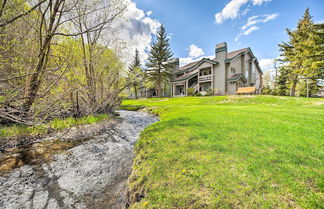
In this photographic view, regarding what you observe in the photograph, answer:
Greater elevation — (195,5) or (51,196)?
(195,5)

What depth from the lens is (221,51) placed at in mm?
23219

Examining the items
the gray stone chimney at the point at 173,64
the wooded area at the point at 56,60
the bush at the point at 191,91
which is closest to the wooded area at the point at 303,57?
the bush at the point at 191,91

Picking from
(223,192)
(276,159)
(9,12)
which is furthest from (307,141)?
(9,12)

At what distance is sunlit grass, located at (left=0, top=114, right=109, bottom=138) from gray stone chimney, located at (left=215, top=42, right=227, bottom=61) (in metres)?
22.6

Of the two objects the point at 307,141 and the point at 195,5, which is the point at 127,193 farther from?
the point at 195,5

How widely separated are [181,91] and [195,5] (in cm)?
1720

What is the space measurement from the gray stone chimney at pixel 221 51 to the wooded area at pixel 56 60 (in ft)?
64.1

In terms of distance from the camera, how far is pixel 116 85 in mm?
10336

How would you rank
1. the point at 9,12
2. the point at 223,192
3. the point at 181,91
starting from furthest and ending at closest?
the point at 181,91, the point at 9,12, the point at 223,192

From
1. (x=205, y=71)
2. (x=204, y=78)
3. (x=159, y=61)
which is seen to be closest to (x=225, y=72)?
(x=204, y=78)

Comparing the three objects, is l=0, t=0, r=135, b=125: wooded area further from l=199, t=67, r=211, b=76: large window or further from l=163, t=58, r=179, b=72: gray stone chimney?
l=163, t=58, r=179, b=72: gray stone chimney

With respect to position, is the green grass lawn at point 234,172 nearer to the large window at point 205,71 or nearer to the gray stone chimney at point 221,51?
the gray stone chimney at point 221,51

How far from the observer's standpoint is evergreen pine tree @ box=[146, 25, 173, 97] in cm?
3116

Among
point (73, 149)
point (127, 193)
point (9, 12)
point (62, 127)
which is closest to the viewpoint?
point (127, 193)
